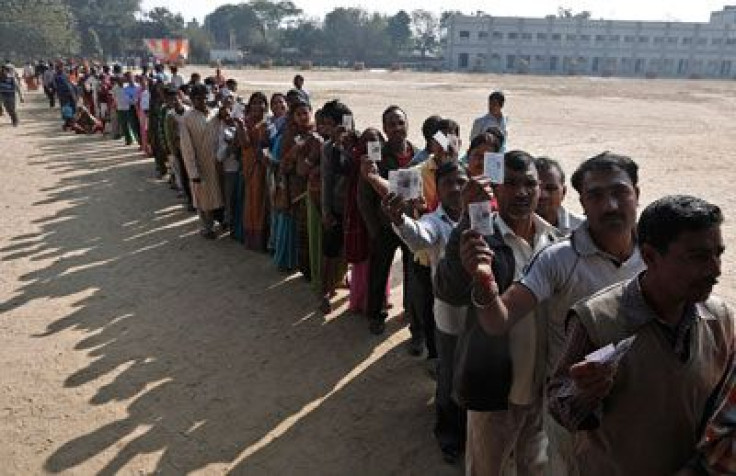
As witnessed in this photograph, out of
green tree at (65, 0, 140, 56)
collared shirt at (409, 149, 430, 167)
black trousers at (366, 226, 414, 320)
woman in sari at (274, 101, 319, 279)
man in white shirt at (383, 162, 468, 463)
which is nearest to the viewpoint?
man in white shirt at (383, 162, 468, 463)

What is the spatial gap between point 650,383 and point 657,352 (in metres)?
0.09

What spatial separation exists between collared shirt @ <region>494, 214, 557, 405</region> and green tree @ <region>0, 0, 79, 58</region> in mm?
71951

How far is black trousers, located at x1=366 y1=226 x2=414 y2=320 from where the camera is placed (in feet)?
15.6

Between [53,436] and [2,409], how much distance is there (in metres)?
0.59

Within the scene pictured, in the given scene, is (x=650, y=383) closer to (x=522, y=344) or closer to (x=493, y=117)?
(x=522, y=344)

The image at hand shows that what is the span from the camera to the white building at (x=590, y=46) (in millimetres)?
88438

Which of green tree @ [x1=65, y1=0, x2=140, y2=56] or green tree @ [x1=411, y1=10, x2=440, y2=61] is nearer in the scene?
green tree @ [x1=65, y1=0, x2=140, y2=56]

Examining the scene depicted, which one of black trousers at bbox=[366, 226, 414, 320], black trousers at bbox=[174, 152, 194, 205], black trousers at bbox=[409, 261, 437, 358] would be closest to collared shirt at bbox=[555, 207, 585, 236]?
black trousers at bbox=[409, 261, 437, 358]

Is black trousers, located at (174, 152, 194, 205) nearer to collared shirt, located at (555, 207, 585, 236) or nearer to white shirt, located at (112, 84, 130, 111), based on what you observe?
white shirt, located at (112, 84, 130, 111)

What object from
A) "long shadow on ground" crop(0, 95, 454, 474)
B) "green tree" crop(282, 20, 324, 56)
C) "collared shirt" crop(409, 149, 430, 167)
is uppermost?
"green tree" crop(282, 20, 324, 56)

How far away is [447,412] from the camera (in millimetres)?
3467

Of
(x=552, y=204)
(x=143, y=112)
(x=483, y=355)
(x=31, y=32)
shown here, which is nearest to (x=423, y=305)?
(x=552, y=204)

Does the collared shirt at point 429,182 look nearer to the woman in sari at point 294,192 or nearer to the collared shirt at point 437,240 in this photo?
the collared shirt at point 437,240

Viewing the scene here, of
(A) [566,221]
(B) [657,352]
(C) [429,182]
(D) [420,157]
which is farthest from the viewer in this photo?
(D) [420,157]
